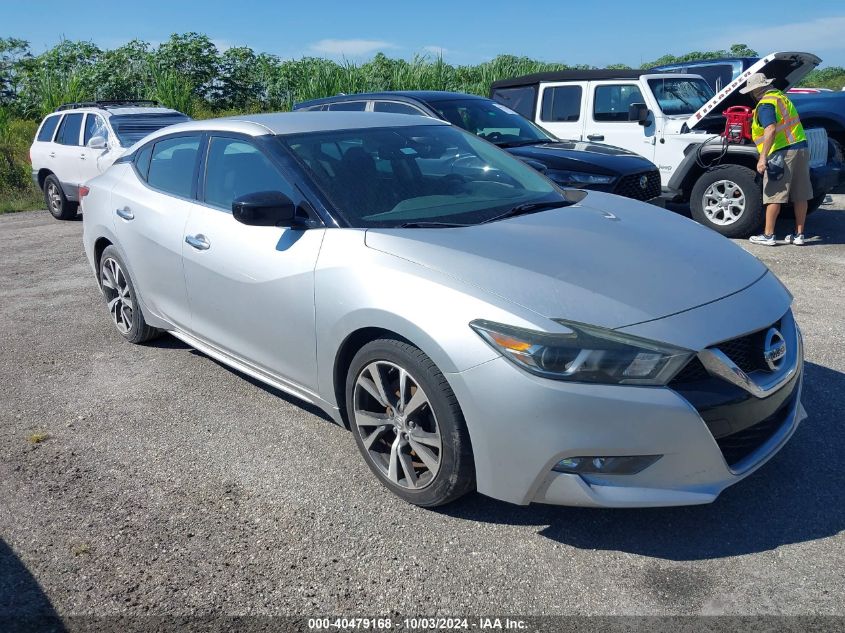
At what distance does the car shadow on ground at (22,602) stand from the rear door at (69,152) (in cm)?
1001

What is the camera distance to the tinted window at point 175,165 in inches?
176

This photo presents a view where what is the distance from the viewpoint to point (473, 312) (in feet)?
9.12

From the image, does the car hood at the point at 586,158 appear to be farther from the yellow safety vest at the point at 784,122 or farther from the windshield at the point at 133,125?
the windshield at the point at 133,125

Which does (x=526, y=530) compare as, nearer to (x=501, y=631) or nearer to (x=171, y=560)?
(x=501, y=631)

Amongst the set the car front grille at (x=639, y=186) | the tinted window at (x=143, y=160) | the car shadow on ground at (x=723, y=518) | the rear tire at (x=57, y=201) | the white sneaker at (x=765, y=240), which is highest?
the tinted window at (x=143, y=160)

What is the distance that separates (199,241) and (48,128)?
10359 millimetres

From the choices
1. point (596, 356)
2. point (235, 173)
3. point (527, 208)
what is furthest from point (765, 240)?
point (596, 356)

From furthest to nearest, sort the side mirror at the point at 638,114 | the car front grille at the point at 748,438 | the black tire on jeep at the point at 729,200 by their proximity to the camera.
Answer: the side mirror at the point at 638,114 → the black tire on jeep at the point at 729,200 → the car front grille at the point at 748,438

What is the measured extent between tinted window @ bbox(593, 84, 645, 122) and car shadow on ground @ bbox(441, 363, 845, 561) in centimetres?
701

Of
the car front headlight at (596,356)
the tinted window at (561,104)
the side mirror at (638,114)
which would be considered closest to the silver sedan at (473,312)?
the car front headlight at (596,356)

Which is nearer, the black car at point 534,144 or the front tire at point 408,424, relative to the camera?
the front tire at point 408,424

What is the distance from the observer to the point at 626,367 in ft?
8.64

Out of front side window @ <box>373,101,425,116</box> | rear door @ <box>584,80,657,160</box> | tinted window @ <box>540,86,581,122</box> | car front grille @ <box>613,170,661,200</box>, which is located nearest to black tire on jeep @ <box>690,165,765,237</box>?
car front grille @ <box>613,170,661,200</box>

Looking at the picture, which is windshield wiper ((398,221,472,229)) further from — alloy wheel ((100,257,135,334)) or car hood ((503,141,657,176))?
car hood ((503,141,657,176))
